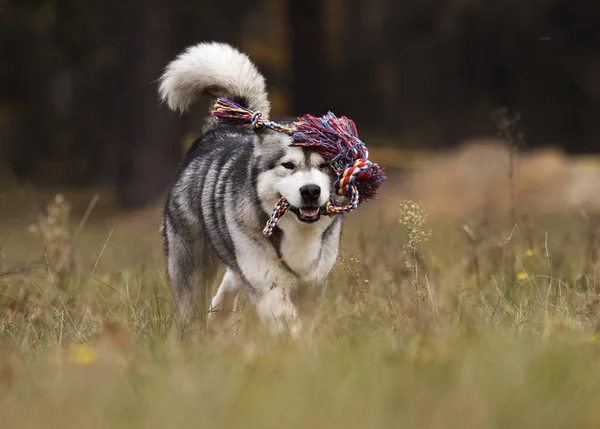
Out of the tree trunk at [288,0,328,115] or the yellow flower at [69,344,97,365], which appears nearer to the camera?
the yellow flower at [69,344,97,365]

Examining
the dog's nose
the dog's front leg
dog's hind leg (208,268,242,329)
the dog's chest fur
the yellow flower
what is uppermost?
the dog's nose

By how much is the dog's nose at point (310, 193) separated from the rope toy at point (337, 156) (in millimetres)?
136

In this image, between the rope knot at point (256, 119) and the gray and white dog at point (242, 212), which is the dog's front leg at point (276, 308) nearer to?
the gray and white dog at point (242, 212)

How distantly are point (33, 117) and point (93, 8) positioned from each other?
970 centimetres

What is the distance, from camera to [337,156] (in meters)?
4.97

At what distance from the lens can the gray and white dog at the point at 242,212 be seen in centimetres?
502

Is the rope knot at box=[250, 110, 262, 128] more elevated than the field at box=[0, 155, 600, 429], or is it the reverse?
the rope knot at box=[250, 110, 262, 128]

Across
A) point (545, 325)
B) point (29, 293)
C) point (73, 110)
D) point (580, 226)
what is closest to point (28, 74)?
point (73, 110)

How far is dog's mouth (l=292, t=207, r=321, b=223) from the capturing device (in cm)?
494

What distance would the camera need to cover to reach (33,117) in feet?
95.2

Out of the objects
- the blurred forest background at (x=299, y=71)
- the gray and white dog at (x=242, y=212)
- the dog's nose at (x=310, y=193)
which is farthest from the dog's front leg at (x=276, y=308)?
the blurred forest background at (x=299, y=71)

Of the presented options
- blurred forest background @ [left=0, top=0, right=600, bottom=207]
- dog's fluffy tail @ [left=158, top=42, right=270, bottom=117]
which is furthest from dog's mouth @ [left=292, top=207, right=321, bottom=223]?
blurred forest background @ [left=0, top=0, right=600, bottom=207]

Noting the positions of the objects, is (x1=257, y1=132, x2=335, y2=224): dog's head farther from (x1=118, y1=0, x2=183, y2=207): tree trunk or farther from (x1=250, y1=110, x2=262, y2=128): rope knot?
(x1=118, y1=0, x2=183, y2=207): tree trunk

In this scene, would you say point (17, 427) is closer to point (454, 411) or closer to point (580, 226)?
point (454, 411)
